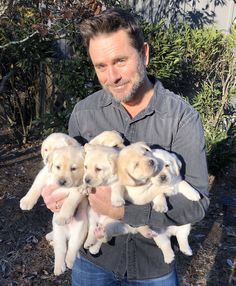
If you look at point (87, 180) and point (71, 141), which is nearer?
point (87, 180)

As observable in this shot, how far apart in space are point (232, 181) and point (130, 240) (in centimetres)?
448

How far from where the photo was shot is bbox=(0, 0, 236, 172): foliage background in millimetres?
5713

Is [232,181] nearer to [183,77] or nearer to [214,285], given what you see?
[183,77]

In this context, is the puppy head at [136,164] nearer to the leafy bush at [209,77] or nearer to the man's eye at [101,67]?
the man's eye at [101,67]

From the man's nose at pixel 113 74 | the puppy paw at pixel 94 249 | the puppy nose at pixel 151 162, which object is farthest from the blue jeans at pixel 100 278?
the man's nose at pixel 113 74

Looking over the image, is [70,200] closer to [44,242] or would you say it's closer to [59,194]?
[59,194]

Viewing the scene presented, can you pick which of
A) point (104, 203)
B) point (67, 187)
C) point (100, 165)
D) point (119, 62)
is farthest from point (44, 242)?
point (119, 62)

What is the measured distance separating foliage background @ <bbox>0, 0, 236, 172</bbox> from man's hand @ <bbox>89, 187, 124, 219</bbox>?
333 cm

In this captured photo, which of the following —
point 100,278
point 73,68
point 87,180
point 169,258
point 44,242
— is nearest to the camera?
point 87,180

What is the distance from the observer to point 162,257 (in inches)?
96.0

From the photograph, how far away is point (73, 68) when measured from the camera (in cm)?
598

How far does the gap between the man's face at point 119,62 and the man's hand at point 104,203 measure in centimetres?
49

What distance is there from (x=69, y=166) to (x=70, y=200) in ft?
0.61

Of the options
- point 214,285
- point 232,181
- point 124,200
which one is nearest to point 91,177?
point 124,200
